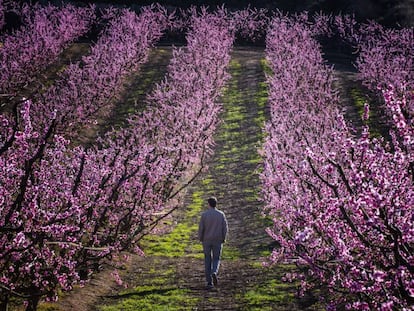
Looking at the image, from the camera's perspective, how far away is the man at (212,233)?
58.1ft

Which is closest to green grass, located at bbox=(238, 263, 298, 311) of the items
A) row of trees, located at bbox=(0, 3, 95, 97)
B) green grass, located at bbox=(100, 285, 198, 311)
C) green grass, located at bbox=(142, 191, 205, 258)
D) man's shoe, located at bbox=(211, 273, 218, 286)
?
man's shoe, located at bbox=(211, 273, 218, 286)

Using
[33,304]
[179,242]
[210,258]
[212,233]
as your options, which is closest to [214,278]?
[210,258]

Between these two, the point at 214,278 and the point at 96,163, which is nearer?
the point at 214,278

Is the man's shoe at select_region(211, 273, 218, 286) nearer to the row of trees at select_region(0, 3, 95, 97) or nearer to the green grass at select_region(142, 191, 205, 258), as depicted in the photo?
the green grass at select_region(142, 191, 205, 258)

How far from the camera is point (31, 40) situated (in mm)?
43062

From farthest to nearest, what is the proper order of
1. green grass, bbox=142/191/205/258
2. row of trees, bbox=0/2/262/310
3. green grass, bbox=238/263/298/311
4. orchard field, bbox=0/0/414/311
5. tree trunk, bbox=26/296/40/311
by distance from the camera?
1. green grass, bbox=142/191/205/258
2. green grass, bbox=238/263/298/311
3. tree trunk, bbox=26/296/40/311
4. row of trees, bbox=0/2/262/310
5. orchard field, bbox=0/0/414/311

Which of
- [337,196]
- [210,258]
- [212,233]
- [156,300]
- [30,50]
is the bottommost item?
[156,300]

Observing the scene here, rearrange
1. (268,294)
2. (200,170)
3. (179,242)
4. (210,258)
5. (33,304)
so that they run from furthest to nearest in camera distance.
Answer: (200,170)
(179,242)
(210,258)
(268,294)
(33,304)

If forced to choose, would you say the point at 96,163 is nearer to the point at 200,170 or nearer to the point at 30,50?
the point at 200,170

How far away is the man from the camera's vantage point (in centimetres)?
1770

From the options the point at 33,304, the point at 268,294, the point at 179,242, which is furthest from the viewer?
the point at 179,242

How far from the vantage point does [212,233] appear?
698 inches

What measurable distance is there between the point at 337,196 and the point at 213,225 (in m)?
9.15

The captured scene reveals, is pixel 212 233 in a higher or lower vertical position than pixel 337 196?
lower
